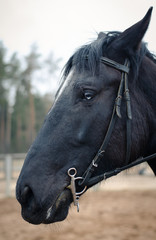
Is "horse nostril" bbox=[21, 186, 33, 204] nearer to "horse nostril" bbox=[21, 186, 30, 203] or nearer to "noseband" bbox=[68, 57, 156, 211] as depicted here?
"horse nostril" bbox=[21, 186, 30, 203]

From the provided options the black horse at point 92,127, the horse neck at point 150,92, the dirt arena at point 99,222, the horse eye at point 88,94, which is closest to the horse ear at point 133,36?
the black horse at point 92,127

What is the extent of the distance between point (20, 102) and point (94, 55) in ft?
98.4

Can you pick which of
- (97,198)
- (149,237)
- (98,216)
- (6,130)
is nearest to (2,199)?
(97,198)

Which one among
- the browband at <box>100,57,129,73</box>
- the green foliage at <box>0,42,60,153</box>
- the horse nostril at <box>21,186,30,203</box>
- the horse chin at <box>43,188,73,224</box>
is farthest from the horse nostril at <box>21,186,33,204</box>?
the green foliage at <box>0,42,60,153</box>

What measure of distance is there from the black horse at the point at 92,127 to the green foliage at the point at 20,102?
2225 centimetres

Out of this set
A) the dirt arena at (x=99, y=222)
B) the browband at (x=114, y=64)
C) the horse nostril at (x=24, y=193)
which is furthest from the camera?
the dirt arena at (x=99, y=222)

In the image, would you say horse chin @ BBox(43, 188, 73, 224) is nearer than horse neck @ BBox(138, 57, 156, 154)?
Yes

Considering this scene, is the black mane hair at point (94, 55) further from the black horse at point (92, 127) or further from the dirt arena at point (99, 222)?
the dirt arena at point (99, 222)

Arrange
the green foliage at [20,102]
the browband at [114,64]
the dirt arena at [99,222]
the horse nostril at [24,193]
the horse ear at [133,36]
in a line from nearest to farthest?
the horse nostril at [24,193], the horse ear at [133,36], the browband at [114,64], the dirt arena at [99,222], the green foliage at [20,102]

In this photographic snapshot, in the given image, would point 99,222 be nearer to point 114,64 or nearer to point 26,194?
point 26,194

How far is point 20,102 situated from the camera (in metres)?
31.1

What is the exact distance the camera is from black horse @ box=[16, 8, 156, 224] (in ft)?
6.24

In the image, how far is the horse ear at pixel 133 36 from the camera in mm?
2012

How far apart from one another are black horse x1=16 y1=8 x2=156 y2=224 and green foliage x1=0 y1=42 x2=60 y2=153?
22253 millimetres
